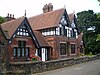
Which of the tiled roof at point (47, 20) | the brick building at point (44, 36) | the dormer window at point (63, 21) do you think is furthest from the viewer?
the dormer window at point (63, 21)

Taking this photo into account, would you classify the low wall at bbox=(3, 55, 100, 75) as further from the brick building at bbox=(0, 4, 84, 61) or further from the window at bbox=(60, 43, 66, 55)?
the window at bbox=(60, 43, 66, 55)

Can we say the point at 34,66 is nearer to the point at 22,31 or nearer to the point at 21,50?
the point at 21,50

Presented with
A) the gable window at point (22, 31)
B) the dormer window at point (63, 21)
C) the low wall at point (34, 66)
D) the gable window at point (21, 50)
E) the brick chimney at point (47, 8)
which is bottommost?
the low wall at point (34, 66)

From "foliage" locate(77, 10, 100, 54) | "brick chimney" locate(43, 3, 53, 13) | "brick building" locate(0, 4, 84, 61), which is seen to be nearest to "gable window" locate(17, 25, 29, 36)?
"brick building" locate(0, 4, 84, 61)

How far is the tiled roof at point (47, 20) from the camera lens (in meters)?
37.8

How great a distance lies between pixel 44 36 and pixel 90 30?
2436 cm

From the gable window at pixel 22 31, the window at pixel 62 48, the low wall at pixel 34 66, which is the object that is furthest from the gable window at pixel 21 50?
the window at pixel 62 48

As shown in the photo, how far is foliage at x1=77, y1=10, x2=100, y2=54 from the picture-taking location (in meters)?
56.7

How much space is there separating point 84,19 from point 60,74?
138 feet

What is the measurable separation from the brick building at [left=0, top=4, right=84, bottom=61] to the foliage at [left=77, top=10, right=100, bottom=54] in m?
12.6

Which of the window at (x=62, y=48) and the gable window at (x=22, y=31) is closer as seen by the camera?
the gable window at (x=22, y=31)

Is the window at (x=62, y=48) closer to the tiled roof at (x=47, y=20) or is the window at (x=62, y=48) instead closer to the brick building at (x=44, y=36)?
the brick building at (x=44, y=36)

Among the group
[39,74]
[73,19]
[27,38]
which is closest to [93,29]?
[73,19]

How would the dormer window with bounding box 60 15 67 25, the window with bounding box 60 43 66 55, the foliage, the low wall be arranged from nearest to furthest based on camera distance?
the low wall → the dormer window with bounding box 60 15 67 25 → the window with bounding box 60 43 66 55 → the foliage
